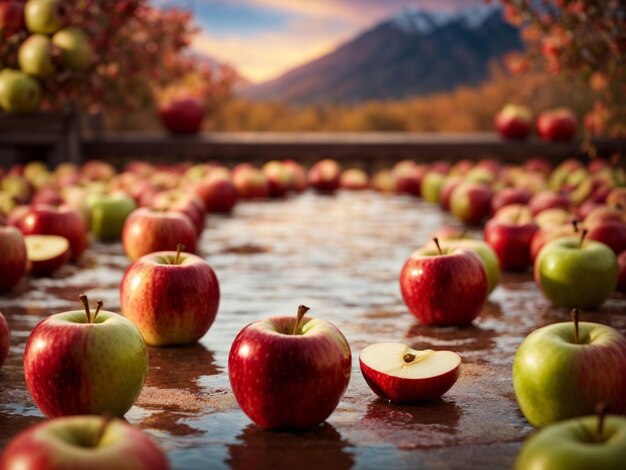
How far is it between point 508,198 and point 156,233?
9.26ft

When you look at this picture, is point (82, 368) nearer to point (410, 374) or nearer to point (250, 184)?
point (410, 374)

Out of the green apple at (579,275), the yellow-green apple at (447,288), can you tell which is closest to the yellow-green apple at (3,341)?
the yellow-green apple at (447,288)

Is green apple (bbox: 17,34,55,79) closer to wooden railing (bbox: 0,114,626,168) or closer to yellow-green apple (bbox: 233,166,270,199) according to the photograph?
yellow-green apple (bbox: 233,166,270,199)

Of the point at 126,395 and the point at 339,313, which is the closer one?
the point at 126,395

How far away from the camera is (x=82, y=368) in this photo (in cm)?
286

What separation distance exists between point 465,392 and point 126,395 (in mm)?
1032

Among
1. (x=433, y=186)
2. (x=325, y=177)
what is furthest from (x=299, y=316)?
(x=325, y=177)

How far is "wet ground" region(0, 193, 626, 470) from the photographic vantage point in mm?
2635

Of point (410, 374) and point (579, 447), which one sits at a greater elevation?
point (579, 447)

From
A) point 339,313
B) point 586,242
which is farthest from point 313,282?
point 586,242

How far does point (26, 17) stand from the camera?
24.4ft

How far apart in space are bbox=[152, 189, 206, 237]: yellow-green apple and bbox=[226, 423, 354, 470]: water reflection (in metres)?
3.48

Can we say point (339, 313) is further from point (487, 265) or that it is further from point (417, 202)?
point (417, 202)

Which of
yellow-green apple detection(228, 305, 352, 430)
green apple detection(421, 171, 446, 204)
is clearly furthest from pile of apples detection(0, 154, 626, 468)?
green apple detection(421, 171, 446, 204)
